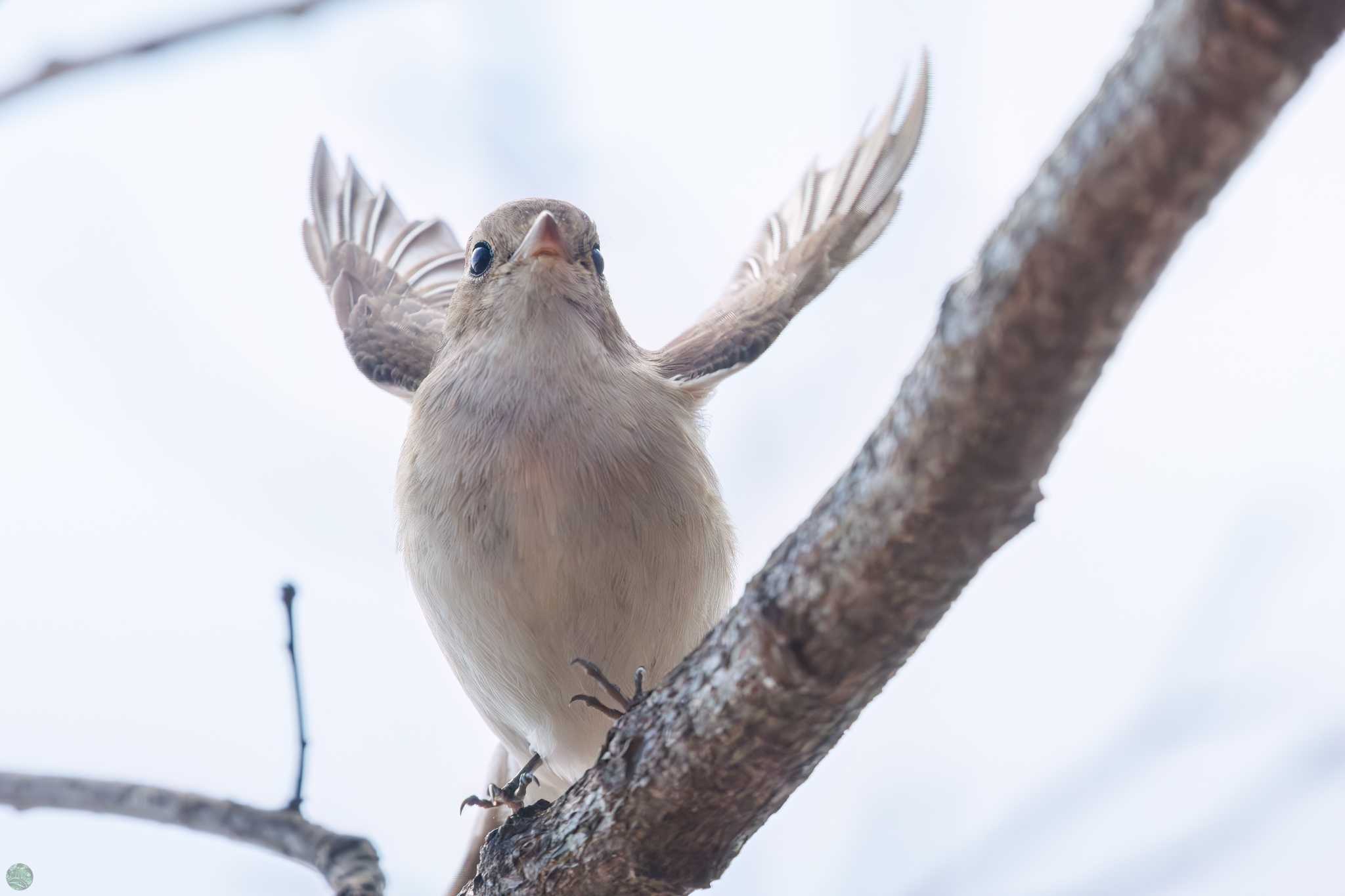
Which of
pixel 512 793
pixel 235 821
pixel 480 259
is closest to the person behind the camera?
pixel 235 821

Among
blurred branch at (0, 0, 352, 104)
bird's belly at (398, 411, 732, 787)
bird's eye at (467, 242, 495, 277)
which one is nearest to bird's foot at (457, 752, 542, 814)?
bird's belly at (398, 411, 732, 787)

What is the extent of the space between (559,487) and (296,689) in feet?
2.66

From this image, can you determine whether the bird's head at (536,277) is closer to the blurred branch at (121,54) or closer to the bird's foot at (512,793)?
the bird's foot at (512,793)

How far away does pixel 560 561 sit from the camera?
10.6 ft

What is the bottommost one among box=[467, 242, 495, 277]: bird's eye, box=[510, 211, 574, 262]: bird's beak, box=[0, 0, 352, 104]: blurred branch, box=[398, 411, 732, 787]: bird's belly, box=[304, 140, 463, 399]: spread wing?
box=[0, 0, 352, 104]: blurred branch

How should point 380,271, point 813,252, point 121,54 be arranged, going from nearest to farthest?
1. point 121,54
2. point 813,252
3. point 380,271

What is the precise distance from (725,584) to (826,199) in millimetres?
2027

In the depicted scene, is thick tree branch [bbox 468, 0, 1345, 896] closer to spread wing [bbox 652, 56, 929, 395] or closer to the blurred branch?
the blurred branch

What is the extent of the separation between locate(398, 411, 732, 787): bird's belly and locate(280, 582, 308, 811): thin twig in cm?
60

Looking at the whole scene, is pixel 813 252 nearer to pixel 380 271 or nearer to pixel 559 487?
Answer: pixel 559 487

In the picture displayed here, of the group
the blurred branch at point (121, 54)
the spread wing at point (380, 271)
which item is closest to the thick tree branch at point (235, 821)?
the blurred branch at point (121, 54)

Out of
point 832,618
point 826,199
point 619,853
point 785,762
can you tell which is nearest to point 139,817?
point 619,853

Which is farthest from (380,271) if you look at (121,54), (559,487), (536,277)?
(121,54)

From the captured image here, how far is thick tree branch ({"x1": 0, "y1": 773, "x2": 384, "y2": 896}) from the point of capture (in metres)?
2.48
